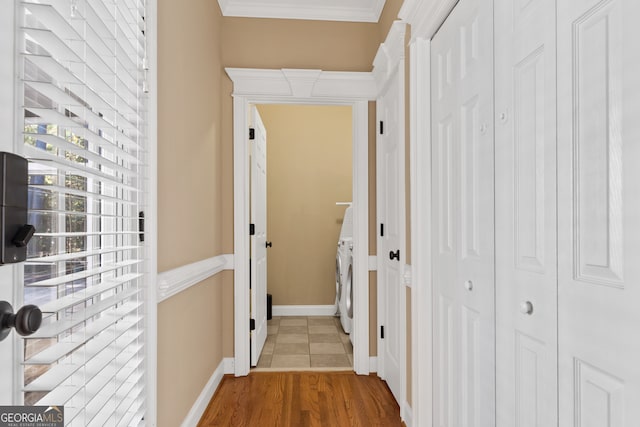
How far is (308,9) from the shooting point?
120 inches

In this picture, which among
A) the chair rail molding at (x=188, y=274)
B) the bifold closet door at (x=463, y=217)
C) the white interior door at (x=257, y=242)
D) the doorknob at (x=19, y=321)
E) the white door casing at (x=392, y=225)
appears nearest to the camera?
the doorknob at (x=19, y=321)

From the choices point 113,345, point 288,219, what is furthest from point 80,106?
point 288,219

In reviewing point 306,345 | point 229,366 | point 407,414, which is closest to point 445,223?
point 407,414

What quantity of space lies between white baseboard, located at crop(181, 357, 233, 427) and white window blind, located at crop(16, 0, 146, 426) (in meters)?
0.82

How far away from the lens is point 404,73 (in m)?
2.23

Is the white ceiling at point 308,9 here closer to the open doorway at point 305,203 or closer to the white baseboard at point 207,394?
the open doorway at point 305,203

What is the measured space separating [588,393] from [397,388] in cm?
180

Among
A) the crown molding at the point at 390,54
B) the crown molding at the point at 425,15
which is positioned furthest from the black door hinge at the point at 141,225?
the crown molding at the point at 390,54

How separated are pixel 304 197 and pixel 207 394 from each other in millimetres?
2738

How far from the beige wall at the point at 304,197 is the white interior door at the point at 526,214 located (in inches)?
139

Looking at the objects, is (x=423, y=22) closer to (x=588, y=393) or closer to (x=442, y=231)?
(x=442, y=231)

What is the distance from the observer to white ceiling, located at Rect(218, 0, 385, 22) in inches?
117

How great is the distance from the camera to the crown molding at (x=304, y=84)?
2.99 metres

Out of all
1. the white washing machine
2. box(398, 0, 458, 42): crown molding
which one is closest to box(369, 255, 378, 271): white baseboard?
the white washing machine
